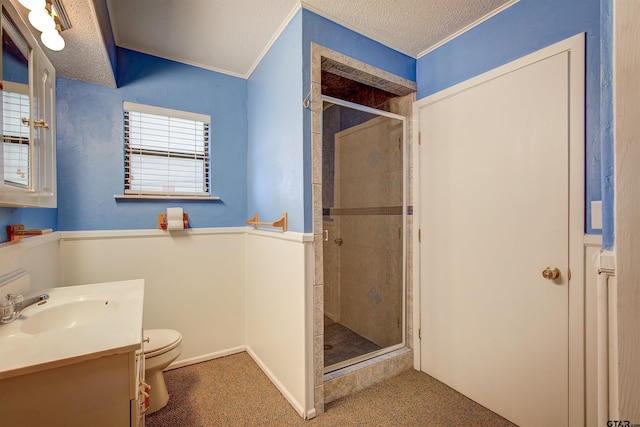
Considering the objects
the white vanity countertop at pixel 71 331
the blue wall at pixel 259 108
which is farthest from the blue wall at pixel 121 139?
the white vanity countertop at pixel 71 331

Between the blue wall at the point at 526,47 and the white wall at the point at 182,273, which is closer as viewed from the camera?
the blue wall at the point at 526,47

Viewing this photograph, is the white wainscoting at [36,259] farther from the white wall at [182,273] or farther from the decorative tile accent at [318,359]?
the decorative tile accent at [318,359]

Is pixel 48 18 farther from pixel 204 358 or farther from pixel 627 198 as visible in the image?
pixel 204 358

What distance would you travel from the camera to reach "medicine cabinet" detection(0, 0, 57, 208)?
3.32 feet

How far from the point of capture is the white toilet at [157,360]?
1.69 m

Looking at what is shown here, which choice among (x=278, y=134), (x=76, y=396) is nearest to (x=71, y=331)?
(x=76, y=396)

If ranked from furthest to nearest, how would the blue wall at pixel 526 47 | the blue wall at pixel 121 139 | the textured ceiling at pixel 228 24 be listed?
the blue wall at pixel 121 139, the textured ceiling at pixel 228 24, the blue wall at pixel 526 47

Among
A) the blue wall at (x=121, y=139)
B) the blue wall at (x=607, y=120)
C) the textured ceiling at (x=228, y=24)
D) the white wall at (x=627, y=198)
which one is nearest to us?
the white wall at (x=627, y=198)

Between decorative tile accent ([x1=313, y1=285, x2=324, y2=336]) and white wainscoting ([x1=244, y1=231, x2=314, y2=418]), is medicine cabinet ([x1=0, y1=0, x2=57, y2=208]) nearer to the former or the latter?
white wainscoting ([x1=244, y1=231, x2=314, y2=418])

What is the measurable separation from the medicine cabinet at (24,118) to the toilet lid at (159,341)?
0.93m

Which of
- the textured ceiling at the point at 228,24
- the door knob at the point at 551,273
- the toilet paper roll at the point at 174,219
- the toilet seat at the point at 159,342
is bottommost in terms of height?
the toilet seat at the point at 159,342

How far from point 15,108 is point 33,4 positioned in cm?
44

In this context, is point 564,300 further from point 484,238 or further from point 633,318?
point 633,318

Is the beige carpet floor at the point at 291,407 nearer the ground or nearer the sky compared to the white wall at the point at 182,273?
nearer the ground
